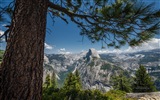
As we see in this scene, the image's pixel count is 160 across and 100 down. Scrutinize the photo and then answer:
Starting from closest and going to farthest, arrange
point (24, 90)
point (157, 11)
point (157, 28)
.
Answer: point (24, 90)
point (157, 11)
point (157, 28)

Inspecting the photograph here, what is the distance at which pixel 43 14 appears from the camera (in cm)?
291

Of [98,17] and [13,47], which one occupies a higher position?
[98,17]

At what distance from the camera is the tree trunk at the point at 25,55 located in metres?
2.29

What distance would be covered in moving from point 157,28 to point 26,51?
112 inches

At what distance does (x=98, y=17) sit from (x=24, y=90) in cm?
259

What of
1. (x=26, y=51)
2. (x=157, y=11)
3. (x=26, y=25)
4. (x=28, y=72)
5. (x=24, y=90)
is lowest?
(x=24, y=90)

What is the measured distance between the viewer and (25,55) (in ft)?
8.02

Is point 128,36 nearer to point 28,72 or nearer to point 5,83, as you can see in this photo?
point 28,72

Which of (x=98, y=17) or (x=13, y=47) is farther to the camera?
(x=98, y=17)

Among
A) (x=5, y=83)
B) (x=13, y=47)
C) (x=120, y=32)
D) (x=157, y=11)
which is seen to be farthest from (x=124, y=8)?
(x=5, y=83)

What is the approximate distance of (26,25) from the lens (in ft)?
8.63

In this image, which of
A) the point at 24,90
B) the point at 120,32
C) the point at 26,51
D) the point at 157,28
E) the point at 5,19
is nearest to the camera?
the point at 24,90

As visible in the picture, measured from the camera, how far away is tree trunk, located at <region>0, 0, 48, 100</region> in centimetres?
229

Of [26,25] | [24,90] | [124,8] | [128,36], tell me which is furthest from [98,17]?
[24,90]
